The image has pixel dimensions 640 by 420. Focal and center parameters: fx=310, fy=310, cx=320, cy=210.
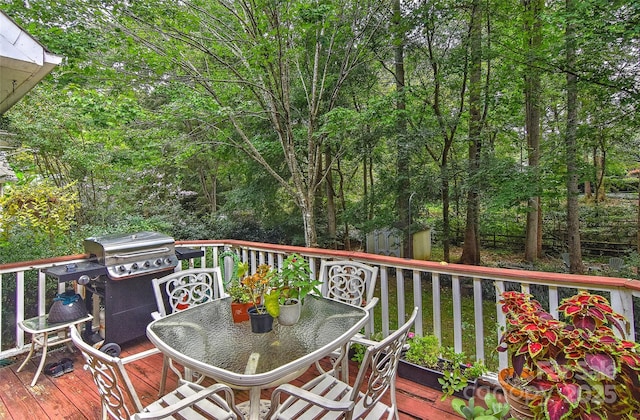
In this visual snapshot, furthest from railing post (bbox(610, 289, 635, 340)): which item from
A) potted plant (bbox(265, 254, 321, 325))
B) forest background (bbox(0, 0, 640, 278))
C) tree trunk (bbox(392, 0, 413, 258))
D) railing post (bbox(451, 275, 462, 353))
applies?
tree trunk (bbox(392, 0, 413, 258))

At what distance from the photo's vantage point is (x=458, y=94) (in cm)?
678

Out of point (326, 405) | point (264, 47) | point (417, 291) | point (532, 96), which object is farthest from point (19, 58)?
point (532, 96)

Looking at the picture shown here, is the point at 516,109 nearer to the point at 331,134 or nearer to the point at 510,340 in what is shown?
the point at 331,134

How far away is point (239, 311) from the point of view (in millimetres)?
1970

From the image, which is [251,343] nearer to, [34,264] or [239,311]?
[239,311]

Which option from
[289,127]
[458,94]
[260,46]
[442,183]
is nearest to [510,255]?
[442,183]

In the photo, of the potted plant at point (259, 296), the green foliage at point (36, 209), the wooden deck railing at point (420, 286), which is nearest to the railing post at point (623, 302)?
the wooden deck railing at point (420, 286)

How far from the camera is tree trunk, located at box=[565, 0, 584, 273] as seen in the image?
15.3 ft

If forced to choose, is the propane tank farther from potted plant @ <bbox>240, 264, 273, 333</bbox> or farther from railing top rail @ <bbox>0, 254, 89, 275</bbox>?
potted plant @ <bbox>240, 264, 273, 333</bbox>

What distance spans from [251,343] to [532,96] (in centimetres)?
703

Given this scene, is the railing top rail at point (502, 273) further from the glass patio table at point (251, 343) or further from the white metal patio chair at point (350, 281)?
the glass patio table at point (251, 343)

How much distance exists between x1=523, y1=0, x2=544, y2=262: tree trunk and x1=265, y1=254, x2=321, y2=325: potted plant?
502cm

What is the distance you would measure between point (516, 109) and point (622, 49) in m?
1.69

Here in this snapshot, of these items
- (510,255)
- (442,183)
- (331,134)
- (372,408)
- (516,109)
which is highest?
(516,109)
